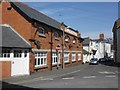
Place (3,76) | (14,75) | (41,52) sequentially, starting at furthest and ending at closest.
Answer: (41,52) → (14,75) → (3,76)

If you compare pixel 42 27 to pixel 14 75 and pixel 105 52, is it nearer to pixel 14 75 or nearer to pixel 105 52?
pixel 14 75

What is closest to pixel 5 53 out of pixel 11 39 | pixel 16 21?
pixel 11 39

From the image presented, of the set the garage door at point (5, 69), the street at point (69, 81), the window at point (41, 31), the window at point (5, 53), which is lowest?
the street at point (69, 81)

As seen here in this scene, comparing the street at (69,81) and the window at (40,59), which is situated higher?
the window at (40,59)

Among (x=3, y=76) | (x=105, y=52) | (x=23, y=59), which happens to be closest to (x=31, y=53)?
(x=23, y=59)

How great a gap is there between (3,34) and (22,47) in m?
2.40

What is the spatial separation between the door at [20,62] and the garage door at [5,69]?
2.58 ft

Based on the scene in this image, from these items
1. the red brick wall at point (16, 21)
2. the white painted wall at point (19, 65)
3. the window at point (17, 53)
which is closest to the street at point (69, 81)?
the white painted wall at point (19, 65)

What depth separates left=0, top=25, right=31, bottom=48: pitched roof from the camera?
2534 cm

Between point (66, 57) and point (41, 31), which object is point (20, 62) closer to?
point (41, 31)

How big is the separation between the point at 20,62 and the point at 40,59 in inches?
214

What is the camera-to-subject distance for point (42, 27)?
106 ft

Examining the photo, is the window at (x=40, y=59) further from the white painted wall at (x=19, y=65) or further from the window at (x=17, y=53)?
the window at (x=17, y=53)

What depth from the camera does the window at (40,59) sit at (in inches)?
1203
